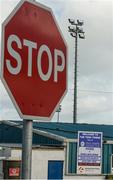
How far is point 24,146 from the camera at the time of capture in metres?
3.02

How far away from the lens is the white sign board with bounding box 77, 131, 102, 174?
1353 inches

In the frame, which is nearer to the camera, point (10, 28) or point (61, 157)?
point (10, 28)

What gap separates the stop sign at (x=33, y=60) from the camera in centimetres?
294

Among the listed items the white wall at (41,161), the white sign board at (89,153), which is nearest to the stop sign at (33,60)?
the white wall at (41,161)

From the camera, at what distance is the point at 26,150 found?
3033 millimetres

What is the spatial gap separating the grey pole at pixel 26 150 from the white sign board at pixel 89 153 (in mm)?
31329

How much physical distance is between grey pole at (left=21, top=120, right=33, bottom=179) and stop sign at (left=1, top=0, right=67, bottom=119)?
6 cm

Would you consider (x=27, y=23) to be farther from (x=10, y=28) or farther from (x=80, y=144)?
(x=80, y=144)

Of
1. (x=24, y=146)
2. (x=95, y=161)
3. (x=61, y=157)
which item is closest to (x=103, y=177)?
(x=95, y=161)

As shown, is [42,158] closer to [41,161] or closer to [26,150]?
[41,161]

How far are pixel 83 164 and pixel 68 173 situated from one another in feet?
4.62

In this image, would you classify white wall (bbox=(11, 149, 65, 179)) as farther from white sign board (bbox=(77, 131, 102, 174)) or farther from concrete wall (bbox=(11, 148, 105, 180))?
white sign board (bbox=(77, 131, 102, 174))

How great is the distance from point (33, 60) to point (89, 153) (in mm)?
32338

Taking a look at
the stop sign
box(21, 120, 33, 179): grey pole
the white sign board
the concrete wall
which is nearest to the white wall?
the concrete wall
